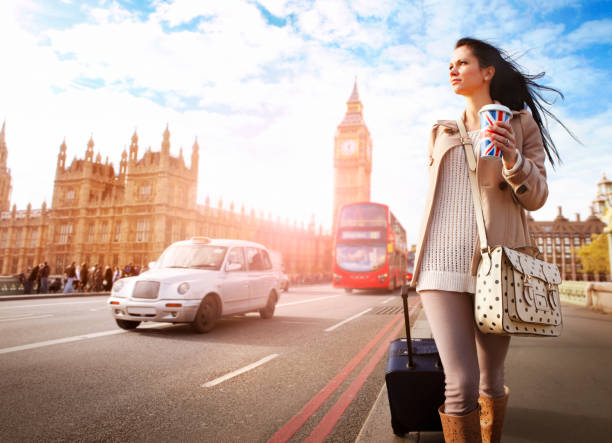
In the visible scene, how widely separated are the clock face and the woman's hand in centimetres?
8428

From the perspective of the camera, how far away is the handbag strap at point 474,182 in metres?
1.66

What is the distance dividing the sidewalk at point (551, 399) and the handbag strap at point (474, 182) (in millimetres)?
1456

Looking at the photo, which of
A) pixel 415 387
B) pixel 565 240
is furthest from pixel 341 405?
pixel 565 240

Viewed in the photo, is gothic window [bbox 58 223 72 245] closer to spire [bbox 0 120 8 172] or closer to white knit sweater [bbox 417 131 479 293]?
spire [bbox 0 120 8 172]

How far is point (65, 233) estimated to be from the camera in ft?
156

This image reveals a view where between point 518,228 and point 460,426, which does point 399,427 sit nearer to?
point 460,426

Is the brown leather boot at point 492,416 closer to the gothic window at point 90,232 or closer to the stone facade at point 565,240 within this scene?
the gothic window at point 90,232

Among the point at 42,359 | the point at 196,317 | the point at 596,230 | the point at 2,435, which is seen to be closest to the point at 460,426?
the point at 2,435

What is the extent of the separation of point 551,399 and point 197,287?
5217mm

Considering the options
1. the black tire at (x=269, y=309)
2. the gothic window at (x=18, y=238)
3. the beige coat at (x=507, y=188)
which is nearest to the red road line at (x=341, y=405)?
the beige coat at (x=507, y=188)

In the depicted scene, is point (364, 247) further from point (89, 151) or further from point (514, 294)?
point (89, 151)

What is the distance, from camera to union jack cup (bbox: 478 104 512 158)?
1588 mm

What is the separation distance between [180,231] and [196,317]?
1531 inches

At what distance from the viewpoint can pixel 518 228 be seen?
1.72m
